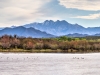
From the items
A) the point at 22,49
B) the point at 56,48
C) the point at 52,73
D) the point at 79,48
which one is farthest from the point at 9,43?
the point at 52,73

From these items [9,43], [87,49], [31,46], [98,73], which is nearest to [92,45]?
[87,49]

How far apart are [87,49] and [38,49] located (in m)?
28.8

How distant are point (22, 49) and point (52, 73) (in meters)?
126

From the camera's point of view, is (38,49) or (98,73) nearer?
(98,73)

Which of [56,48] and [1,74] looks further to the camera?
[56,48]

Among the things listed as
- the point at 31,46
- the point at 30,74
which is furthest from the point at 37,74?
the point at 31,46

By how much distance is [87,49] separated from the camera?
185125 mm

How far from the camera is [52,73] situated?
57406mm

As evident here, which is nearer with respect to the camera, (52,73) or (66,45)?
(52,73)

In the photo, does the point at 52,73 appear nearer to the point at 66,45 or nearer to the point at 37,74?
the point at 37,74

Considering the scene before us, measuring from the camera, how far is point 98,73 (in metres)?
57.6

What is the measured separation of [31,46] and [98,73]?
126 m

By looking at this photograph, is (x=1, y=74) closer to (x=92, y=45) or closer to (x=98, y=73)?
(x=98, y=73)

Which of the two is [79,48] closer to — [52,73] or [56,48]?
[56,48]
